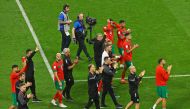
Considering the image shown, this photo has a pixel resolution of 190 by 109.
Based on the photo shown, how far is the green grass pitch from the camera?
81.5 feet

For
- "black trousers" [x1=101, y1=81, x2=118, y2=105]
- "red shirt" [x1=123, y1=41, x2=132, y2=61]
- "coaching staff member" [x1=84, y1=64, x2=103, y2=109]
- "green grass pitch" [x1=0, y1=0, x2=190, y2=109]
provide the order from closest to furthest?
"coaching staff member" [x1=84, y1=64, x2=103, y2=109]
"black trousers" [x1=101, y1=81, x2=118, y2=105]
"green grass pitch" [x1=0, y1=0, x2=190, y2=109]
"red shirt" [x1=123, y1=41, x2=132, y2=61]

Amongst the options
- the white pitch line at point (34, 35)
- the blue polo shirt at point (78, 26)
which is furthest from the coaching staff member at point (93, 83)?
the blue polo shirt at point (78, 26)

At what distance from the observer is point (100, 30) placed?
3106cm

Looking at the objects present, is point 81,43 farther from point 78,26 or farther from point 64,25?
point 64,25

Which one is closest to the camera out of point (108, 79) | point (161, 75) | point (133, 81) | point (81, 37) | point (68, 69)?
point (133, 81)

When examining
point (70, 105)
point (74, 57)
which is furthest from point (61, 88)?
point (74, 57)

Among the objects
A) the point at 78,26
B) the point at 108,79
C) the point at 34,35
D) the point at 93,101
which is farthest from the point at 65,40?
the point at 93,101

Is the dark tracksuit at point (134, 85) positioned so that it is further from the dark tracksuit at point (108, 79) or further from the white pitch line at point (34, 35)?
the white pitch line at point (34, 35)

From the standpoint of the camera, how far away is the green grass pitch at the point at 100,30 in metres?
24.8

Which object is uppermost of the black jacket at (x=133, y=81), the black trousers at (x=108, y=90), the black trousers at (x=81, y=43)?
the black trousers at (x=81, y=43)

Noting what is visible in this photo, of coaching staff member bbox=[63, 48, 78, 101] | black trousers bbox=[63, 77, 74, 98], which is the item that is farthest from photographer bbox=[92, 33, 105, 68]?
black trousers bbox=[63, 77, 74, 98]

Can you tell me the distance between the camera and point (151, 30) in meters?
31.2

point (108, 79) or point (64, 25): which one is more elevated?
point (64, 25)

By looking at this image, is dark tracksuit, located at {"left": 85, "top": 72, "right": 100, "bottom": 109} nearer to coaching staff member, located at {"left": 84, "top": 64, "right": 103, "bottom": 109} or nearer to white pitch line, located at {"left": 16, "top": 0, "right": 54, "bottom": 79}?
coaching staff member, located at {"left": 84, "top": 64, "right": 103, "bottom": 109}
